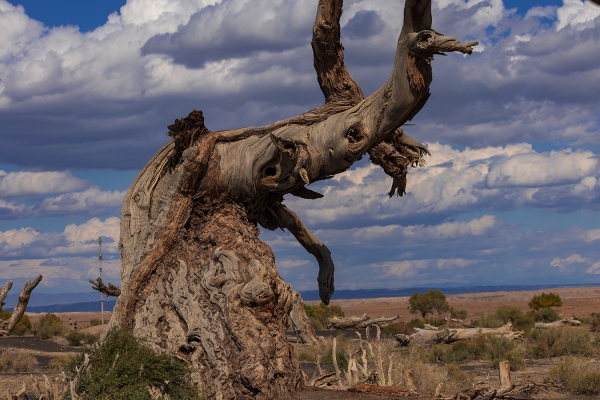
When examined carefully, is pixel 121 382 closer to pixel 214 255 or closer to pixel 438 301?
pixel 214 255

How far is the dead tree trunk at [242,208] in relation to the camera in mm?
8281

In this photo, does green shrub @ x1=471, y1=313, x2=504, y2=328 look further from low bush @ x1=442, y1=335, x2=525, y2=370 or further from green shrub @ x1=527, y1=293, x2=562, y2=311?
green shrub @ x1=527, y1=293, x2=562, y2=311

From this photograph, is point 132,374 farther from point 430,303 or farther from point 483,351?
point 430,303

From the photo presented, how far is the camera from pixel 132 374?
8562mm

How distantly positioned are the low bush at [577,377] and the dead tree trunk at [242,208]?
676 cm

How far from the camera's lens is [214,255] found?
944 centimetres

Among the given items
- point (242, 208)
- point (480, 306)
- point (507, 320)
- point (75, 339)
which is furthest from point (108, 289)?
point (480, 306)

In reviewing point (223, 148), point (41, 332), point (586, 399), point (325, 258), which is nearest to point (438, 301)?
point (41, 332)

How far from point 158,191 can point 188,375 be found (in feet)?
11.7

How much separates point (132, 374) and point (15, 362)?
37.5 feet

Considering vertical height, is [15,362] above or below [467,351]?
above

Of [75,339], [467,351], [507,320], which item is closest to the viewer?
[467,351]

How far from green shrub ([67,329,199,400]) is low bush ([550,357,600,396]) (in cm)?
918

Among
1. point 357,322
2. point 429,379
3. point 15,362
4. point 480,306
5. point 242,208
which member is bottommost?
point 480,306
